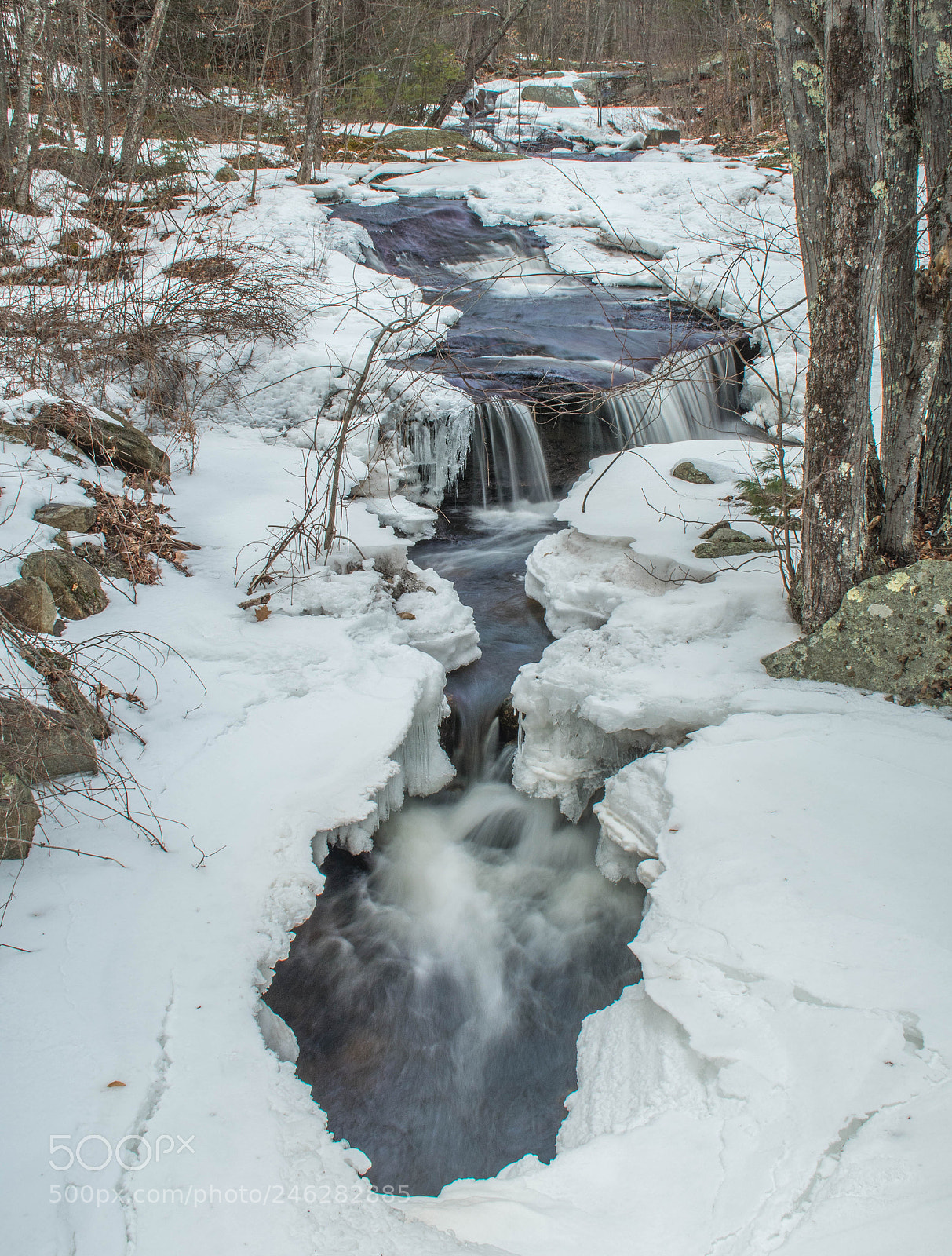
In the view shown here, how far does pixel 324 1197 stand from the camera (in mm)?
1780

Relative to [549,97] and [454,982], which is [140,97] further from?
[549,97]

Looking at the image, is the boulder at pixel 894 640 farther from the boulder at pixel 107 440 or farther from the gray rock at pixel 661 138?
the gray rock at pixel 661 138

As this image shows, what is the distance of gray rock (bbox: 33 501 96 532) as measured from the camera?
412cm

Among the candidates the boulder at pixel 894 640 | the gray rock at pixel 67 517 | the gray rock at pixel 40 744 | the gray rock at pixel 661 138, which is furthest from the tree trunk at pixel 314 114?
the boulder at pixel 894 640

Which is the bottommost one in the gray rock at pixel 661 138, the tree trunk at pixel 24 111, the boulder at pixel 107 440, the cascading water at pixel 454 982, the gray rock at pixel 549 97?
the cascading water at pixel 454 982

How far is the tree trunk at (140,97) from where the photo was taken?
7820 mm

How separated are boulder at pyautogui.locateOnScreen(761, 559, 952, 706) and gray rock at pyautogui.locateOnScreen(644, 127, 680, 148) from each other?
15711mm

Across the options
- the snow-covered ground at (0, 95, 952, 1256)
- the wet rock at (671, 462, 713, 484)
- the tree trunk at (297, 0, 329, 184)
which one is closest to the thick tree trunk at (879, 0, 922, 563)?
the snow-covered ground at (0, 95, 952, 1256)

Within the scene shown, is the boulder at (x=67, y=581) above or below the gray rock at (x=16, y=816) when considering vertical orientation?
above

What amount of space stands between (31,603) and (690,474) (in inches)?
179

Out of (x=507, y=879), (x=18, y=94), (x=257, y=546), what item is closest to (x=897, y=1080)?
(x=507, y=879)

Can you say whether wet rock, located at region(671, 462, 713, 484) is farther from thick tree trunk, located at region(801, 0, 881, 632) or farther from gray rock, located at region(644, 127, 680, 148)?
gray rock, located at region(644, 127, 680, 148)

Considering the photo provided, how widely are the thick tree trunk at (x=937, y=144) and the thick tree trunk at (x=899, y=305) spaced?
0.21ft

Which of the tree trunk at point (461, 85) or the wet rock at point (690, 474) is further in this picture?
the tree trunk at point (461, 85)
